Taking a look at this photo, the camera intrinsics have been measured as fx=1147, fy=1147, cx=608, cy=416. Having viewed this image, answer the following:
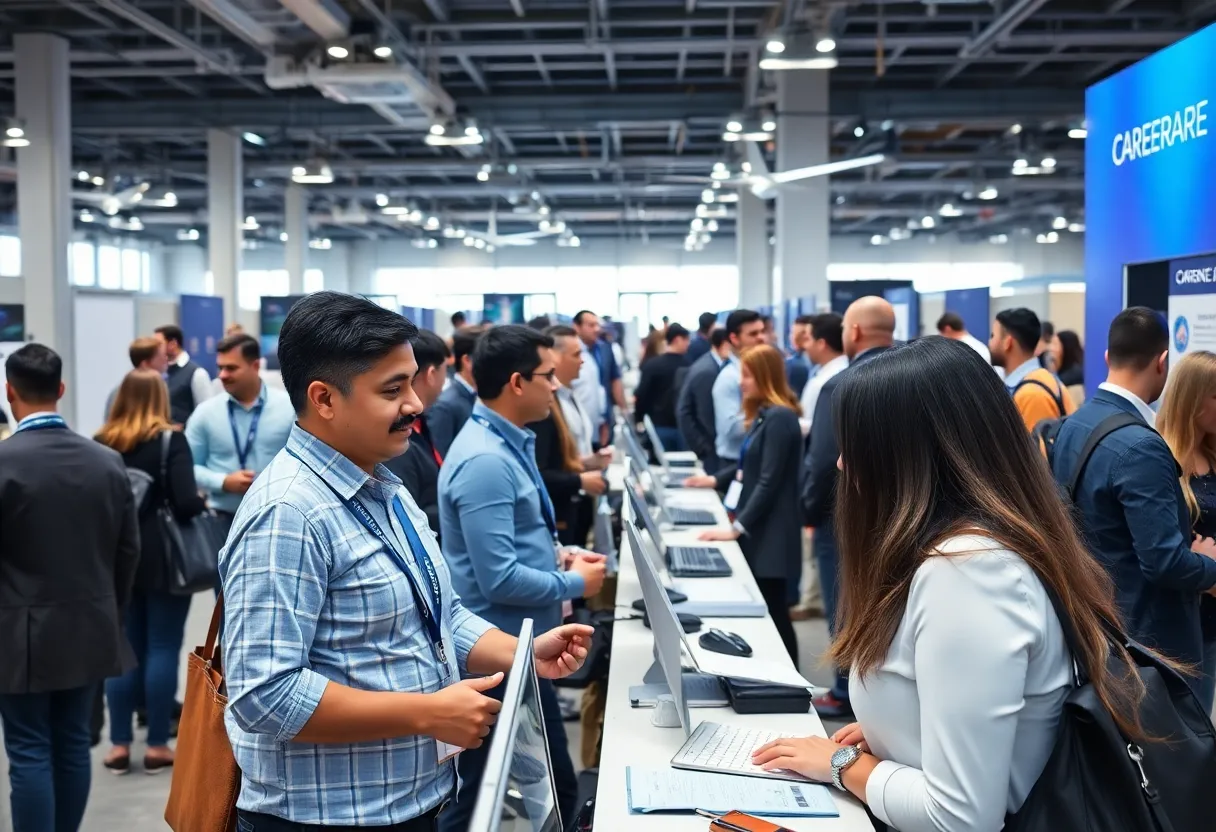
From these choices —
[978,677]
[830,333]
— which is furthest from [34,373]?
[830,333]

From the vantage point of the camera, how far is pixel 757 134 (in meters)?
12.3

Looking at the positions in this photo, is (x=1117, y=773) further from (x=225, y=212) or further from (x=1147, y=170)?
(x=225, y=212)

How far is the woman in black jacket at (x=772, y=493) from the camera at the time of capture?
4.61 meters

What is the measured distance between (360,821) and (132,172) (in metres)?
19.0

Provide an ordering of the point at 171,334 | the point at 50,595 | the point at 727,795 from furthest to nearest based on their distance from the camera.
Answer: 1. the point at 171,334
2. the point at 50,595
3. the point at 727,795

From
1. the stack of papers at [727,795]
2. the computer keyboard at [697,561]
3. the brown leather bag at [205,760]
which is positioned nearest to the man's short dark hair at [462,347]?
the computer keyboard at [697,561]

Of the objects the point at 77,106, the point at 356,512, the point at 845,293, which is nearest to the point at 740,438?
the point at 845,293

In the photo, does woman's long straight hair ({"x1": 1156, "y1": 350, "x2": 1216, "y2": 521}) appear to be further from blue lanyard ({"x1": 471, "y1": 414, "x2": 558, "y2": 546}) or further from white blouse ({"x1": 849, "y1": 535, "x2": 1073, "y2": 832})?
white blouse ({"x1": 849, "y1": 535, "x2": 1073, "y2": 832})

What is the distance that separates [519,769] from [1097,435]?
216 cm

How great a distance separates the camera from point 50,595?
3059mm

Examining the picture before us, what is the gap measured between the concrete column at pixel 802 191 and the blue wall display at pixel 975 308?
3146mm

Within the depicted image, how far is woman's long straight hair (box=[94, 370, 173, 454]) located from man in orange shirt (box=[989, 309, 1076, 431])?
333 cm

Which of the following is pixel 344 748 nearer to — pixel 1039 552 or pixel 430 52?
pixel 1039 552

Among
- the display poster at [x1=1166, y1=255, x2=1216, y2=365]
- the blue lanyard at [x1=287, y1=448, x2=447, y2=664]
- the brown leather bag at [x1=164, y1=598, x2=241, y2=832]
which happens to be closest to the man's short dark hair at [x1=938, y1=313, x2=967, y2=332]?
the display poster at [x1=1166, y1=255, x2=1216, y2=365]
